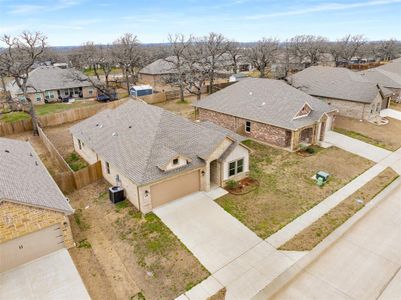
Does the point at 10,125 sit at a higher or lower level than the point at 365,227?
higher

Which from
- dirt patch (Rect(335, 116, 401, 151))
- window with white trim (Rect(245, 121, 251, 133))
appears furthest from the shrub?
dirt patch (Rect(335, 116, 401, 151))

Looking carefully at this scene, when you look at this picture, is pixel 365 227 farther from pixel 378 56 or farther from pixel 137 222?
pixel 378 56

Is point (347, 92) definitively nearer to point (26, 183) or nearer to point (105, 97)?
point (105, 97)

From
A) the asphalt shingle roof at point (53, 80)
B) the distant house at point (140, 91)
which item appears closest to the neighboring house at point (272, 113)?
the distant house at point (140, 91)

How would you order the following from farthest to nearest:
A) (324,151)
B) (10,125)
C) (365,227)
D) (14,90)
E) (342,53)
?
(342,53)
(14,90)
(10,125)
(324,151)
(365,227)

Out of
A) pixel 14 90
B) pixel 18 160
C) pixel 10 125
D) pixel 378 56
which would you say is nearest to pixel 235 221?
pixel 18 160

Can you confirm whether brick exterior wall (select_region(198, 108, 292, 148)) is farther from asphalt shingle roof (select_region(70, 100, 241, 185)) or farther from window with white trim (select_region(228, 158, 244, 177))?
asphalt shingle roof (select_region(70, 100, 241, 185))
